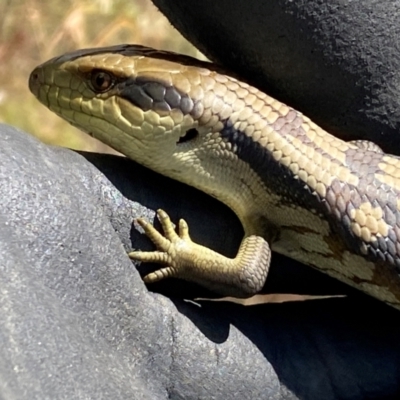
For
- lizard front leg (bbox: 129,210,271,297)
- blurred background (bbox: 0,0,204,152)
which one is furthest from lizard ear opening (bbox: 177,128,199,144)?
blurred background (bbox: 0,0,204,152)

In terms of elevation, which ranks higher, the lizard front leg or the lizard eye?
the lizard eye

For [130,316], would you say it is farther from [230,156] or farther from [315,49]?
[315,49]

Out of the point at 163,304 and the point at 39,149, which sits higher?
the point at 39,149

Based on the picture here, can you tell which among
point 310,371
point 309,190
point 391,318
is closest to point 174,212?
point 309,190

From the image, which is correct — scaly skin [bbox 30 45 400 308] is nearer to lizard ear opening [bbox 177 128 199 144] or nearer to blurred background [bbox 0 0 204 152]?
lizard ear opening [bbox 177 128 199 144]

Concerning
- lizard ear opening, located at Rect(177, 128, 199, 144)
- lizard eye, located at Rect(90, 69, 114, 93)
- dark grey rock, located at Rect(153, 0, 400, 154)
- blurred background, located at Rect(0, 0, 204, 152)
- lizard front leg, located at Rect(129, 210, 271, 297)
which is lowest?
blurred background, located at Rect(0, 0, 204, 152)

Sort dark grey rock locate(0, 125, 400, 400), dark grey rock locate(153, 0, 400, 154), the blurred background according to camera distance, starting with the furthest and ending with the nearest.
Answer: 1. the blurred background
2. dark grey rock locate(153, 0, 400, 154)
3. dark grey rock locate(0, 125, 400, 400)

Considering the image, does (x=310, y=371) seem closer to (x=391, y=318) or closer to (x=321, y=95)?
(x=391, y=318)

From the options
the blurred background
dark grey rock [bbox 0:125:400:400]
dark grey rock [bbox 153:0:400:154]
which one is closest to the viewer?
dark grey rock [bbox 0:125:400:400]
